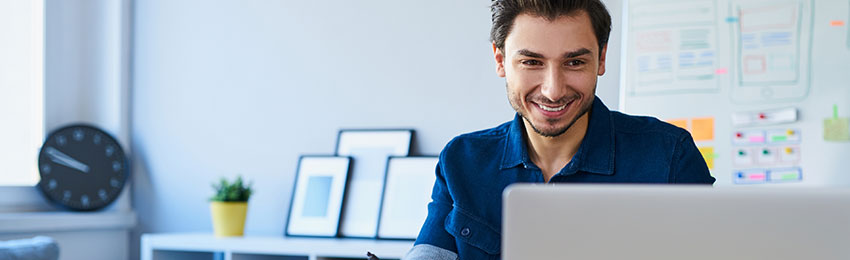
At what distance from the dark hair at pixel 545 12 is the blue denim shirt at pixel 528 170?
0.16m

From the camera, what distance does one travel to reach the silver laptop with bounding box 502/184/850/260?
80 centimetres

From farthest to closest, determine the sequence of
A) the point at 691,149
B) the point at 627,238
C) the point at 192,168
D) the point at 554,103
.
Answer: the point at 192,168 → the point at 691,149 → the point at 554,103 → the point at 627,238

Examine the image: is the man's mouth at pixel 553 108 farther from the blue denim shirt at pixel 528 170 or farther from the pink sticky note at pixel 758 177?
the pink sticky note at pixel 758 177

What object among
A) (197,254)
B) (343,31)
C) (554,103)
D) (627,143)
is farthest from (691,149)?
(197,254)

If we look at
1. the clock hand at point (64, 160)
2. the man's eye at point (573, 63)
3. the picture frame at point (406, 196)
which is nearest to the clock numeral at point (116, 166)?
the clock hand at point (64, 160)

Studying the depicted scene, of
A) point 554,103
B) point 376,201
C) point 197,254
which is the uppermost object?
point 554,103

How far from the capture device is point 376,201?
299cm

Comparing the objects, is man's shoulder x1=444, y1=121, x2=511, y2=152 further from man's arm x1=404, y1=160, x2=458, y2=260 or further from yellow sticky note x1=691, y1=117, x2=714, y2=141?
yellow sticky note x1=691, y1=117, x2=714, y2=141

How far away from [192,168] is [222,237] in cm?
52

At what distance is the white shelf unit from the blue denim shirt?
1064 millimetres

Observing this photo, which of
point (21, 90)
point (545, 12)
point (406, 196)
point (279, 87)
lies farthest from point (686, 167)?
point (21, 90)

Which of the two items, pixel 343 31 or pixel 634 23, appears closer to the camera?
pixel 634 23

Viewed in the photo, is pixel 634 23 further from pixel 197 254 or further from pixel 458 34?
pixel 197 254

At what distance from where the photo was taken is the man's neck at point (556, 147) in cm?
160
